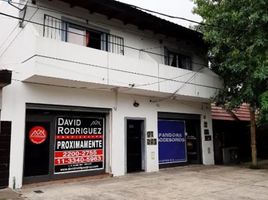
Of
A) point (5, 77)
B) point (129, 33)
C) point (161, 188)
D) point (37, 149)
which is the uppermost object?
point (129, 33)

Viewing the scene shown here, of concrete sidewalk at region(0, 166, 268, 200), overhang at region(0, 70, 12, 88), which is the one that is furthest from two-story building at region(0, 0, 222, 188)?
concrete sidewalk at region(0, 166, 268, 200)

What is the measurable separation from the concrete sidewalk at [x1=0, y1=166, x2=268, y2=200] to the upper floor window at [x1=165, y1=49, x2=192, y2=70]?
18.6 ft

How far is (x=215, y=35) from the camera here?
13.4m

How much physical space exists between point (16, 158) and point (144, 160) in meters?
5.58

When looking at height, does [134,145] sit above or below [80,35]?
below

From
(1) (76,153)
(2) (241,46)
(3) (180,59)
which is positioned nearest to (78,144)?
(1) (76,153)

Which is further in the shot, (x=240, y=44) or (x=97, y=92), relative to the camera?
(x=240, y=44)

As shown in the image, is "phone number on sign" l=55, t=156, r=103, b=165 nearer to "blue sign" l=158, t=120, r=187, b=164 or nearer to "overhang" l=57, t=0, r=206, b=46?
"blue sign" l=158, t=120, r=187, b=164

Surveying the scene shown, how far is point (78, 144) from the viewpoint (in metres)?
11.5

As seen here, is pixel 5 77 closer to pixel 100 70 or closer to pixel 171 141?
pixel 100 70

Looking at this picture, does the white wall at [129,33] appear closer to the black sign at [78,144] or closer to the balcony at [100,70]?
the balcony at [100,70]

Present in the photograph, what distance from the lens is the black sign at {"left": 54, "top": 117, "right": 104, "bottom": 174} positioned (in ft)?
36.0

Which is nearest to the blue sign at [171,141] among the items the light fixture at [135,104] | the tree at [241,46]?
the light fixture at [135,104]

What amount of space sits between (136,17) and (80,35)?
2496mm
